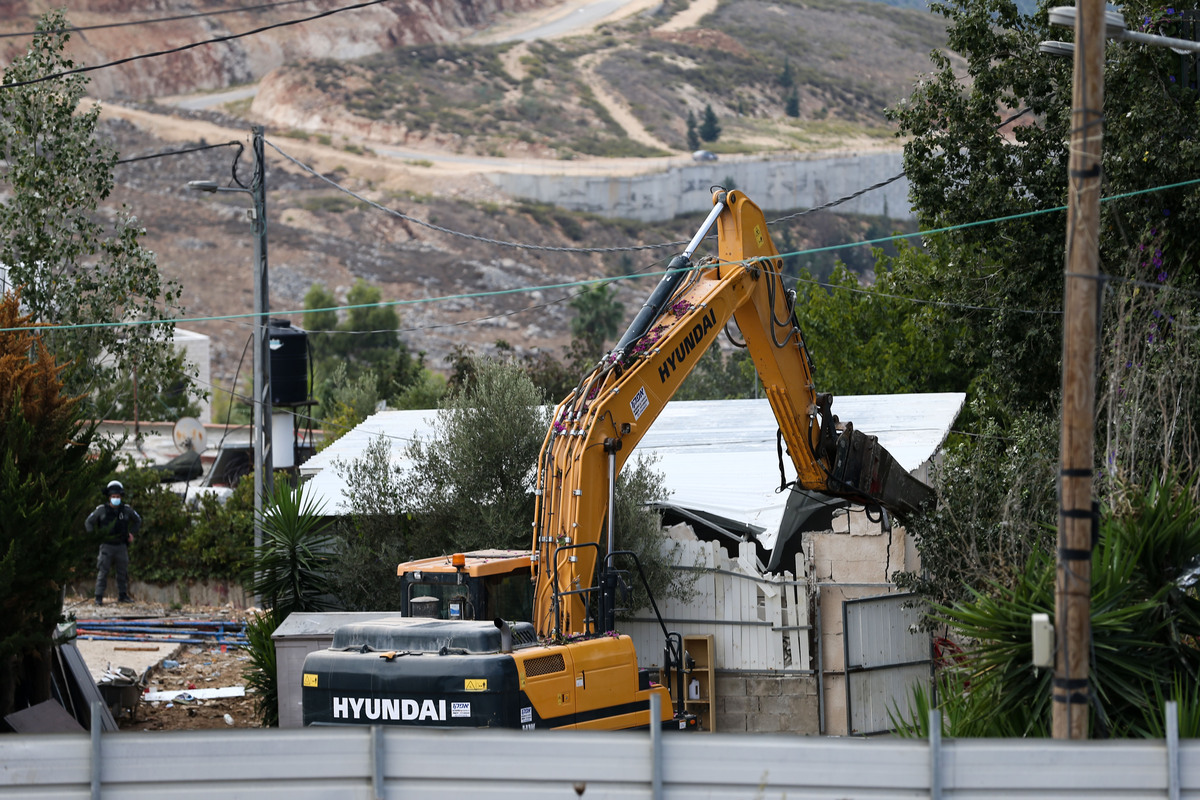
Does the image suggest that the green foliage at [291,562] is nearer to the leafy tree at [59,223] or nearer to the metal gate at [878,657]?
the leafy tree at [59,223]

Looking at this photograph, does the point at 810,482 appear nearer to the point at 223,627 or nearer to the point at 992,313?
the point at 992,313

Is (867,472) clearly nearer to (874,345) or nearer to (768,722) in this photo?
(768,722)

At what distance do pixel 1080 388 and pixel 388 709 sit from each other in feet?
19.9

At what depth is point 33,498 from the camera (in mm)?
13320

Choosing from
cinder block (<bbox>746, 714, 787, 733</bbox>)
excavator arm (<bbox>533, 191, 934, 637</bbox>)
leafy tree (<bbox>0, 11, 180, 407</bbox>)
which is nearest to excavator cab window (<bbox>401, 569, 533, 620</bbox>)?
excavator arm (<bbox>533, 191, 934, 637</bbox>)

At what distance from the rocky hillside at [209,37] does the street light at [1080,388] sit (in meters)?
115

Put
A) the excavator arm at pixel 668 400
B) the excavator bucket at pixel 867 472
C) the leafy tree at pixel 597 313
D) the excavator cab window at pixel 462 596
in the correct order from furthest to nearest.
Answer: the leafy tree at pixel 597 313
the excavator bucket at pixel 867 472
the excavator cab window at pixel 462 596
the excavator arm at pixel 668 400

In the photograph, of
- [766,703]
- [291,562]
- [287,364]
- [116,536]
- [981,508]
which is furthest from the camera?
[116,536]

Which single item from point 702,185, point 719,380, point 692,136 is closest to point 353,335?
point 719,380

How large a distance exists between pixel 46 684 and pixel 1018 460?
11.6m

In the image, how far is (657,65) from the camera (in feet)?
421

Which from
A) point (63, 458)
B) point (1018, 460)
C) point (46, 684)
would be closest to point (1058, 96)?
point (1018, 460)

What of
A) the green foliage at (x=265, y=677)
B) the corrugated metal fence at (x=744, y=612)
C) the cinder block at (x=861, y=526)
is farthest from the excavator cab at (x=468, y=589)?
the cinder block at (x=861, y=526)

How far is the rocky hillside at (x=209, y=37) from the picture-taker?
379 ft
